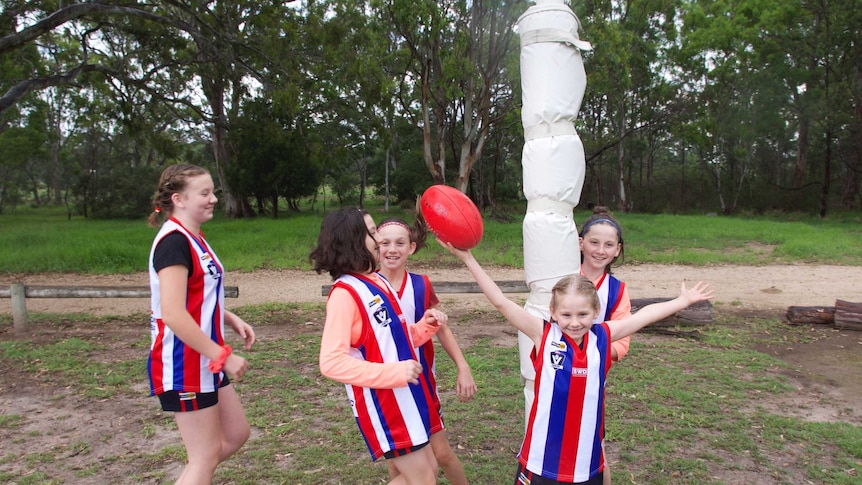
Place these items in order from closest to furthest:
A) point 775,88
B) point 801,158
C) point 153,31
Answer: point 153,31, point 775,88, point 801,158

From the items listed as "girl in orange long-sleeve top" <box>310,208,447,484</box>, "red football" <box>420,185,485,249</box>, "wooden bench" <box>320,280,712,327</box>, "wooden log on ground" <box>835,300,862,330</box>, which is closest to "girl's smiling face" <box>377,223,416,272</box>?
"red football" <box>420,185,485,249</box>

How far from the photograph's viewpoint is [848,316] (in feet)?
24.0

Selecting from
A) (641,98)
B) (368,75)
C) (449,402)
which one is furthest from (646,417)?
(641,98)

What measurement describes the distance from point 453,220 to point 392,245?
1.00ft

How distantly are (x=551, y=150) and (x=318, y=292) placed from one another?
7588 mm

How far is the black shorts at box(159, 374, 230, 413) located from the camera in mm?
2416

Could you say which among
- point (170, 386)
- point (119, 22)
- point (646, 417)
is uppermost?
point (119, 22)

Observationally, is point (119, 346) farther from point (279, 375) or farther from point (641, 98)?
point (641, 98)

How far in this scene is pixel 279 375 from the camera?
216 inches

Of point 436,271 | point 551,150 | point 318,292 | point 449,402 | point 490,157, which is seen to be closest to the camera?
point 551,150

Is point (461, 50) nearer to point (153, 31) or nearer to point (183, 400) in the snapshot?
point (153, 31)

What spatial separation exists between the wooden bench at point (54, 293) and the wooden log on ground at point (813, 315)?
27.0 ft

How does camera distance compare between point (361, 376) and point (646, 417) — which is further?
point (646, 417)

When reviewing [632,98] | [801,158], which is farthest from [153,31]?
[801,158]
